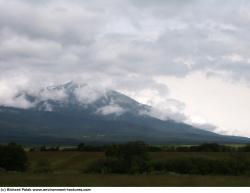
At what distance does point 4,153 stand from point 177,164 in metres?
33.8

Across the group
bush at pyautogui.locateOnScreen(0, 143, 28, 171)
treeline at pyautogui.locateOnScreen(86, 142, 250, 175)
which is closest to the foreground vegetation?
treeline at pyautogui.locateOnScreen(86, 142, 250, 175)

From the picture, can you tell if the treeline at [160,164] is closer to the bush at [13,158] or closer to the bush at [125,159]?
the bush at [125,159]

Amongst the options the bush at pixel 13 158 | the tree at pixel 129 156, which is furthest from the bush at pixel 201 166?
the bush at pixel 13 158

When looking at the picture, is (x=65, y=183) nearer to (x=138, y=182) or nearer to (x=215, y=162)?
(x=138, y=182)

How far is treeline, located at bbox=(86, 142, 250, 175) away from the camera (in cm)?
5603

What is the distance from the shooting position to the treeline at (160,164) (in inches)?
2206

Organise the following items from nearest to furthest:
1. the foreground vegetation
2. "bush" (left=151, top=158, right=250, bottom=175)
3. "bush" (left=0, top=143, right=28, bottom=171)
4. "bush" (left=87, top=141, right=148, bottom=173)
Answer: the foreground vegetation < "bush" (left=151, top=158, right=250, bottom=175) < "bush" (left=87, top=141, right=148, bottom=173) < "bush" (left=0, top=143, right=28, bottom=171)

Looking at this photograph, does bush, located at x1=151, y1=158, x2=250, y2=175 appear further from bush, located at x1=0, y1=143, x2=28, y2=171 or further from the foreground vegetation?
bush, located at x1=0, y1=143, x2=28, y2=171

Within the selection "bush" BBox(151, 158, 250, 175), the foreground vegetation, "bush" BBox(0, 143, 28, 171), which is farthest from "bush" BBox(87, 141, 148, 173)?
"bush" BBox(0, 143, 28, 171)

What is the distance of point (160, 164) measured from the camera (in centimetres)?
6084

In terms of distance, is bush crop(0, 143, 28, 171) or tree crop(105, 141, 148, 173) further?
bush crop(0, 143, 28, 171)

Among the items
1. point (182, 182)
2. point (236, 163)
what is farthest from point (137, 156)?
point (182, 182)

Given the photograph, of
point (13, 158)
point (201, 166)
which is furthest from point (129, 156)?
point (13, 158)

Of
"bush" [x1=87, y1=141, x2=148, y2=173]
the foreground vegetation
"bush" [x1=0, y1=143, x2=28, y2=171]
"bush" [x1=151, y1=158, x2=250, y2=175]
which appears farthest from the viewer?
"bush" [x1=0, y1=143, x2=28, y2=171]
